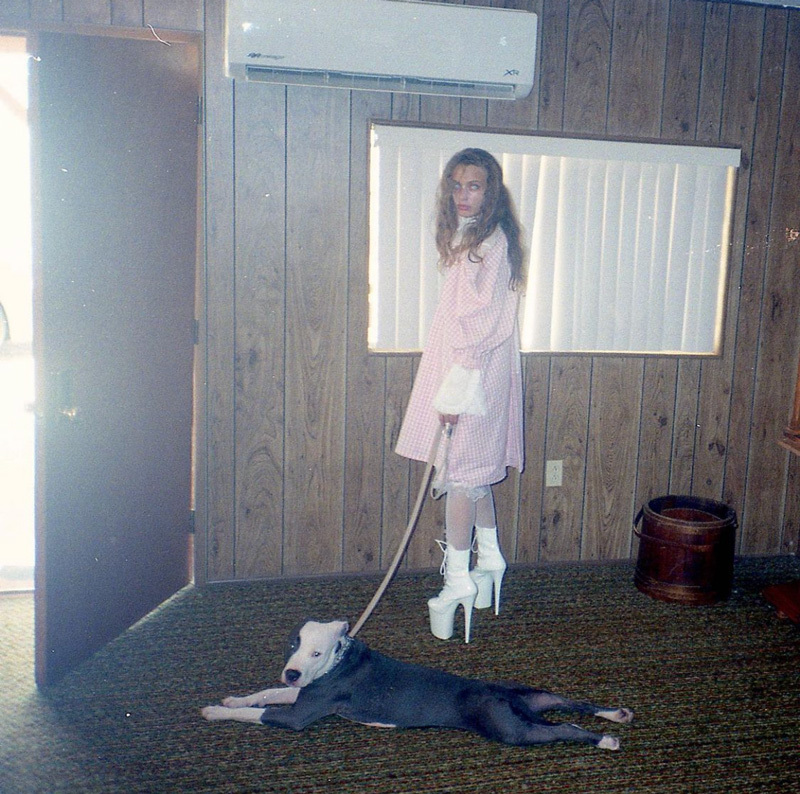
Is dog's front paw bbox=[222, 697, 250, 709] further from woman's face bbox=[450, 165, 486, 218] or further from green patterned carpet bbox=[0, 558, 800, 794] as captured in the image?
woman's face bbox=[450, 165, 486, 218]

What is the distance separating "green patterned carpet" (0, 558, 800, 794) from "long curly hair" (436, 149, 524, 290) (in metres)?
1.17

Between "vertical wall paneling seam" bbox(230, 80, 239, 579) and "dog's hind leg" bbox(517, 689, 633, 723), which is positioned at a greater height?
"vertical wall paneling seam" bbox(230, 80, 239, 579)

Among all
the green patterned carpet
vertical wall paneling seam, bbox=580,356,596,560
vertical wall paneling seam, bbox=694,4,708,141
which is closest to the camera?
the green patterned carpet

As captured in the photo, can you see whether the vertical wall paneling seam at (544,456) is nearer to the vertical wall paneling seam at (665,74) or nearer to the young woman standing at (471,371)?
the young woman standing at (471,371)

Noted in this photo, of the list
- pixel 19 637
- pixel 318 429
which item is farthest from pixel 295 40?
pixel 19 637

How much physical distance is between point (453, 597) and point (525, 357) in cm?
100

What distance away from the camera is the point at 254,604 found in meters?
2.77

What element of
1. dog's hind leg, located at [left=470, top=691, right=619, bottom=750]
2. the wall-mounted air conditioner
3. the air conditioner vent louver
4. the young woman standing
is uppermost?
the wall-mounted air conditioner

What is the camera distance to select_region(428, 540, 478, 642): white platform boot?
249 centimetres

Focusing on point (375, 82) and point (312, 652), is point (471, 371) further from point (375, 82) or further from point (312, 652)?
point (375, 82)

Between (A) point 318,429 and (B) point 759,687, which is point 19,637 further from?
(B) point 759,687

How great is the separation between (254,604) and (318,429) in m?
0.66

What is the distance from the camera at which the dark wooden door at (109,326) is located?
2.10 meters

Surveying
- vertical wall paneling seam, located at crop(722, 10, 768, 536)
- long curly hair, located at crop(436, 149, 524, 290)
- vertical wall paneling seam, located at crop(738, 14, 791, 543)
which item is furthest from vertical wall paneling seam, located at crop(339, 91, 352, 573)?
vertical wall paneling seam, located at crop(738, 14, 791, 543)
